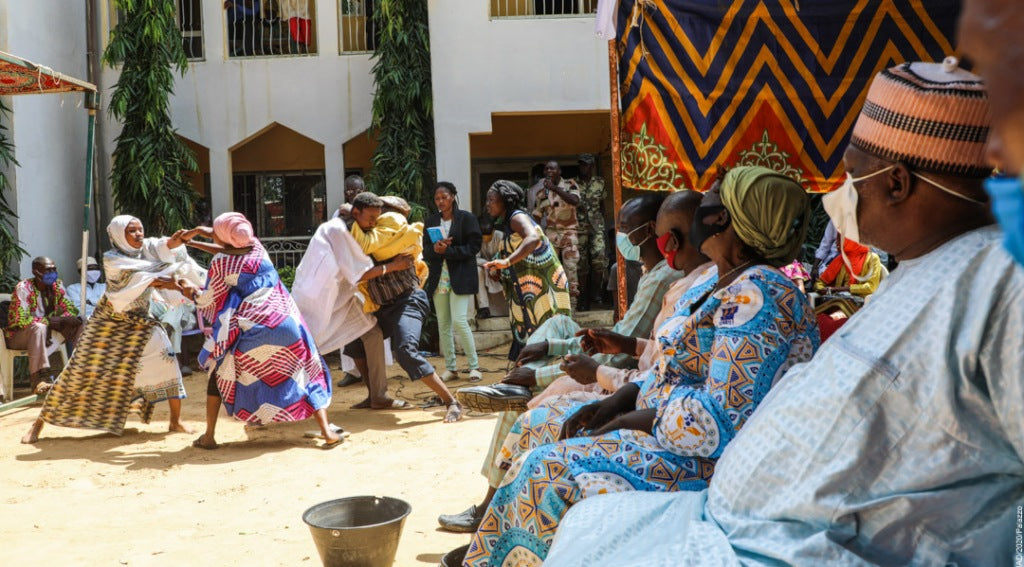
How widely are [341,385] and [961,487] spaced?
7.87 metres

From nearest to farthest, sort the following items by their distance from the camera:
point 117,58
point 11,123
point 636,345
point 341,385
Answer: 1. point 636,345
2. point 341,385
3. point 11,123
4. point 117,58

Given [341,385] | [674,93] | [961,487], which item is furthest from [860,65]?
[341,385]

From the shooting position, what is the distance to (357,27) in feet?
40.2

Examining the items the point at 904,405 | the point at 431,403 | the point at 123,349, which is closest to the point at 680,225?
the point at 904,405

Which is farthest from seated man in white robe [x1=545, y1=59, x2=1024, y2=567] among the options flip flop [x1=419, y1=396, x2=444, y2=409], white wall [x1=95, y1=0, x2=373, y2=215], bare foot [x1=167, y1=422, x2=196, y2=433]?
white wall [x1=95, y1=0, x2=373, y2=215]

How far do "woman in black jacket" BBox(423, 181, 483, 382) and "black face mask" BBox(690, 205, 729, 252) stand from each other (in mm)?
5837

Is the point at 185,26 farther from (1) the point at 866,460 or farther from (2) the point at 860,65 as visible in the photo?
(1) the point at 866,460

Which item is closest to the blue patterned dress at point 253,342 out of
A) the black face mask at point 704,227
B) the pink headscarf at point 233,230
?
the pink headscarf at point 233,230

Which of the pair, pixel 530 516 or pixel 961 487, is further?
pixel 530 516

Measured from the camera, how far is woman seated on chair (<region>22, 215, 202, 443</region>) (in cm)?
663

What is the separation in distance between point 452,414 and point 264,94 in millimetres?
6698

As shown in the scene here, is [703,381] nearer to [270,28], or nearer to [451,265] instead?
[451,265]

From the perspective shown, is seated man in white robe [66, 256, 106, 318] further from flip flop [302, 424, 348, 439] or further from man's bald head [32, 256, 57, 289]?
flip flop [302, 424, 348, 439]

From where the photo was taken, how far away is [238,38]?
40.7 feet
